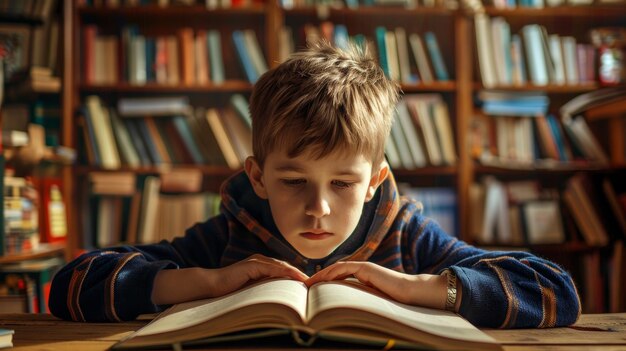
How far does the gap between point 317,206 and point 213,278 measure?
0.18 m

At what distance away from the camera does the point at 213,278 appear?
3.04 feet

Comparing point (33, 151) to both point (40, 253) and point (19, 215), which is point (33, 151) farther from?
point (40, 253)

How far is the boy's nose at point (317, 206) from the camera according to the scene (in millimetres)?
933

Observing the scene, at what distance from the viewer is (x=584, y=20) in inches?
131

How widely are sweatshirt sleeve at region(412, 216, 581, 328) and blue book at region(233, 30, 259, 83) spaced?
7.30 feet

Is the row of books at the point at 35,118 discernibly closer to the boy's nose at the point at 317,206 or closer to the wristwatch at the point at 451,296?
the boy's nose at the point at 317,206

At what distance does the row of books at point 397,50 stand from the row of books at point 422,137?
13 cm

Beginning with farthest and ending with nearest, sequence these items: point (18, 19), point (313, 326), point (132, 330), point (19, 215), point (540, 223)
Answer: point (540, 223), point (18, 19), point (19, 215), point (132, 330), point (313, 326)

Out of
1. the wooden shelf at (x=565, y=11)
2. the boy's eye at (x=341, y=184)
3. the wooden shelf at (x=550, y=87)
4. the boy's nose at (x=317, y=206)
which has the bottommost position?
the boy's nose at (x=317, y=206)

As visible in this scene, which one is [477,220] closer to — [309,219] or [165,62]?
[165,62]

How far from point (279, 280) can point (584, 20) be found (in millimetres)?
2986

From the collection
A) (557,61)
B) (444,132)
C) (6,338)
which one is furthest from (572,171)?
(6,338)

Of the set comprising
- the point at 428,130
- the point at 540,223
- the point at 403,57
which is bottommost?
the point at 540,223

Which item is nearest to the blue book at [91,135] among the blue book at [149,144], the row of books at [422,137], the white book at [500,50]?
the blue book at [149,144]
